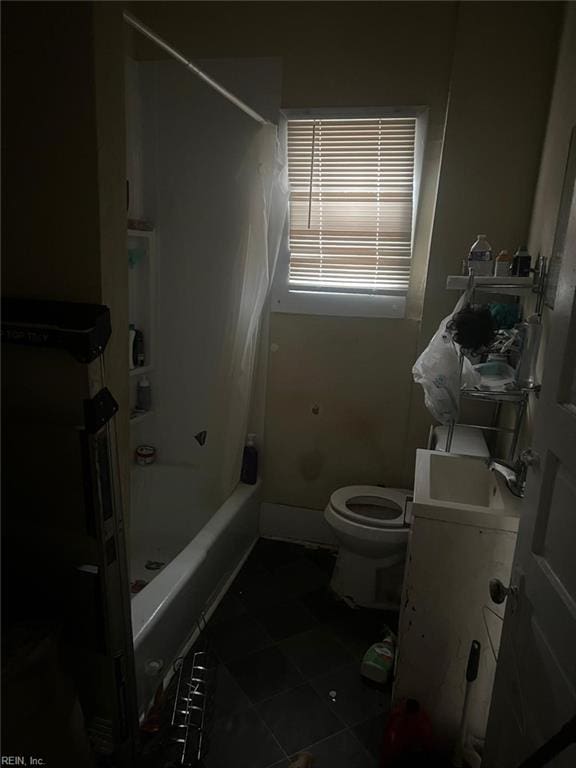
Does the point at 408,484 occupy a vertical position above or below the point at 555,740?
below

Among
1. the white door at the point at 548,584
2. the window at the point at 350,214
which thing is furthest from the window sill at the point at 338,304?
the white door at the point at 548,584

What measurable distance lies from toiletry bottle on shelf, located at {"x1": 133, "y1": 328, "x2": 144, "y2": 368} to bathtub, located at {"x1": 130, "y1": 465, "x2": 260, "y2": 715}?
58 cm

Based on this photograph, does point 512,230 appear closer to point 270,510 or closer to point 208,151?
point 208,151

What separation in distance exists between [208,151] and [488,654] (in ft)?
7.63

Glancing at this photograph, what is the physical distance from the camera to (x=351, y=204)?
223 cm

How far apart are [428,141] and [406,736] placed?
2227 millimetres

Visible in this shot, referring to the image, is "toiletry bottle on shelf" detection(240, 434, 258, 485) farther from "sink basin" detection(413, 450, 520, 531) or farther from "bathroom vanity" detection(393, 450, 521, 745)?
"bathroom vanity" detection(393, 450, 521, 745)

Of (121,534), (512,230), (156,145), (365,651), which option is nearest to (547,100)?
(512,230)

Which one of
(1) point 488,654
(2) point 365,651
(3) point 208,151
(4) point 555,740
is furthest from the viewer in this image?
(3) point 208,151

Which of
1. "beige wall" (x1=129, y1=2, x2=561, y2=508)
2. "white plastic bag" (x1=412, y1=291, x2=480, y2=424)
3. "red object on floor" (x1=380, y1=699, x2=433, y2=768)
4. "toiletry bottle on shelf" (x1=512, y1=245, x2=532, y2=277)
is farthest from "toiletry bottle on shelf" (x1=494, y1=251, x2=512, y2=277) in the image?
"red object on floor" (x1=380, y1=699, x2=433, y2=768)

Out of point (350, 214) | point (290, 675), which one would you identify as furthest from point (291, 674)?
point (350, 214)

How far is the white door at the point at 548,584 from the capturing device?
2.63 ft

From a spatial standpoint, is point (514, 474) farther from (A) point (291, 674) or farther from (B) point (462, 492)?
(A) point (291, 674)

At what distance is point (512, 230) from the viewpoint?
6.61 ft
